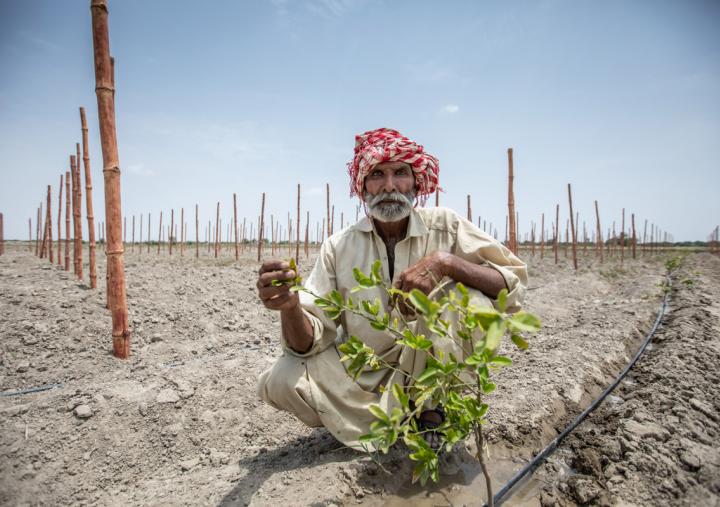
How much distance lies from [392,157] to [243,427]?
194 centimetres

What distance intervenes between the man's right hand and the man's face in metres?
0.74

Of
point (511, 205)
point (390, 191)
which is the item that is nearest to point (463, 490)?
point (390, 191)

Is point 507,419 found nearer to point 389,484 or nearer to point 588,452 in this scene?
point 588,452

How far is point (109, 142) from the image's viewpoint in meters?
3.37

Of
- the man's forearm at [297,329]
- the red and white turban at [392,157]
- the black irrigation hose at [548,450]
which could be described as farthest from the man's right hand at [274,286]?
the black irrigation hose at [548,450]

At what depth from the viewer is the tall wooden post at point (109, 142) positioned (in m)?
3.28

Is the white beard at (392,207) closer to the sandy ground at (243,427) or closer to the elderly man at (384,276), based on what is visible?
the elderly man at (384,276)

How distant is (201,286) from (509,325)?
22.9 ft

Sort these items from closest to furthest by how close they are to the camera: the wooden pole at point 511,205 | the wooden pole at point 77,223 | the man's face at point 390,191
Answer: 1. the man's face at point 390,191
2. the wooden pole at point 77,223
3. the wooden pole at point 511,205

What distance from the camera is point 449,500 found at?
1675 millimetres

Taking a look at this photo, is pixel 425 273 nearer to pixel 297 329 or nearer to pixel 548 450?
pixel 297 329

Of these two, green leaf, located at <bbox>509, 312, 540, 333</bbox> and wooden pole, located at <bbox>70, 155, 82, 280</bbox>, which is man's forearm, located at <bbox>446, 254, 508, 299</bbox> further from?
wooden pole, located at <bbox>70, 155, 82, 280</bbox>

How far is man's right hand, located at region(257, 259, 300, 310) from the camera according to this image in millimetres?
1501

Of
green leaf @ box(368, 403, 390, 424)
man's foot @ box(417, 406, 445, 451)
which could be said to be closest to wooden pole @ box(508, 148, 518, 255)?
man's foot @ box(417, 406, 445, 451)
